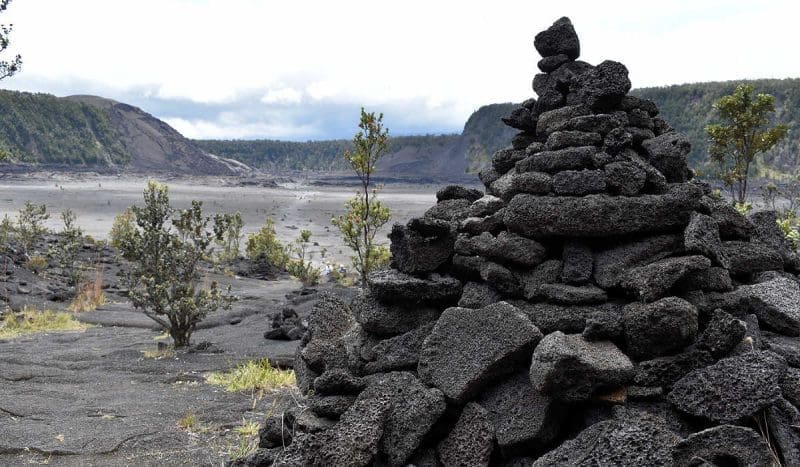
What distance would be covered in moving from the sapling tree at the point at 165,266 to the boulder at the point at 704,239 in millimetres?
9212

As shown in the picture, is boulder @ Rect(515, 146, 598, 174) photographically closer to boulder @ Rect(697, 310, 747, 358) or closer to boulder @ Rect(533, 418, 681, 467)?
boulder @ Rect(697, 310, 747, 358)

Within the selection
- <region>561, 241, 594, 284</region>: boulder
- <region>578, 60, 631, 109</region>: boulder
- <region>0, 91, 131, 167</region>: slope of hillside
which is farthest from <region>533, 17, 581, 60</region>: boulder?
<region>0, 91, 131, 167</region>: slope of hillside

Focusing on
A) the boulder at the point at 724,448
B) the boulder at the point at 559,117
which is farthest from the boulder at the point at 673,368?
the boulder at the point at 559,117

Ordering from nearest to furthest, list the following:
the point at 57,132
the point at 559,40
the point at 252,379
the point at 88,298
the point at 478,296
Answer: the point at 478,296, the point at 559,40, the point at 252,379, the point at 88,298, the point at 57,132

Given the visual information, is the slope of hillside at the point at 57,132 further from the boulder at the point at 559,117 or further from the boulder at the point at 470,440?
the boulder at the point at 470,440

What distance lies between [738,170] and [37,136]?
14081cm

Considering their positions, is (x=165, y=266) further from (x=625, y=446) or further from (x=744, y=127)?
(x=744, y=127)

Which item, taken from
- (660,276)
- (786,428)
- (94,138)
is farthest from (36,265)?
(94,138)

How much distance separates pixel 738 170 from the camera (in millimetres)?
19797

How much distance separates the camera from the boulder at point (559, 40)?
6992 mm

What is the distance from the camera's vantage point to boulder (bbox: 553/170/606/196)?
17.2ft

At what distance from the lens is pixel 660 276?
459 centimetres

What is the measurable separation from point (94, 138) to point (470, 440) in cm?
15732

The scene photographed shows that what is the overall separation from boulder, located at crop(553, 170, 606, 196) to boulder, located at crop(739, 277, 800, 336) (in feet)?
4.54
